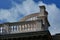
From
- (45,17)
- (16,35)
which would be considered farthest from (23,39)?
(45,17)

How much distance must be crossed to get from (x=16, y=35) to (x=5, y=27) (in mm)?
1251

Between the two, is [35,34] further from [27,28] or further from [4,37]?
[4,37]

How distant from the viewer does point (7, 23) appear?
76.3 ft

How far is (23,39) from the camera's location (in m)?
22.8

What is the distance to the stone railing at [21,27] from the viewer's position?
22.6 meters

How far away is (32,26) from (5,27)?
2244 mm

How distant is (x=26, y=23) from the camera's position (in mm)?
22938

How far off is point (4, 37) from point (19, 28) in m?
1.40

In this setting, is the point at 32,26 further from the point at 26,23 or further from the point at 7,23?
the point at 7,23

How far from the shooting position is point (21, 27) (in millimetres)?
23125

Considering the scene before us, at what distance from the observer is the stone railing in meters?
22.6

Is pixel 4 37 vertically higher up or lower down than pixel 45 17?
lower down

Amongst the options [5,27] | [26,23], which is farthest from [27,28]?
[5,27]

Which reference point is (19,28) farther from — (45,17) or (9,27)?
(45,17)
